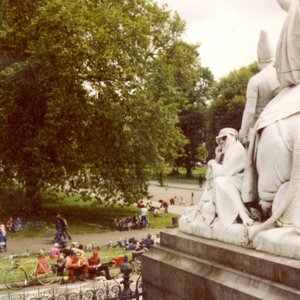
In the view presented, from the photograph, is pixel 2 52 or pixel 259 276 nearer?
pixel 259 276

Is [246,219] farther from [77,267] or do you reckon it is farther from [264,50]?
[77,267]

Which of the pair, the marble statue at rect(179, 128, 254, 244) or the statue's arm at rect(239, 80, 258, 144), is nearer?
the marble statue at rect(179, 128, 254, 244)

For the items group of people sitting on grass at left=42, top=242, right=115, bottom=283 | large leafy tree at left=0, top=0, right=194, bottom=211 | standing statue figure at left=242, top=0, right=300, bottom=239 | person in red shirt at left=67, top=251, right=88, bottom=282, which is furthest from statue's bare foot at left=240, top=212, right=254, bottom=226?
large leafy tree at left=0, top=0, right=194, bottom=211

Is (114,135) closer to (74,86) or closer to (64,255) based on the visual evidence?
(74,86)

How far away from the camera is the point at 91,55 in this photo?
92.0ft

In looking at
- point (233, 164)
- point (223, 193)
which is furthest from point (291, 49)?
point (223, 193)

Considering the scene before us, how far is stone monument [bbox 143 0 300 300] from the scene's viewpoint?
6.64 m

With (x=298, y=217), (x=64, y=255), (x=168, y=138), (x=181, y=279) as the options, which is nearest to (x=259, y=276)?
(x=298, y=217)

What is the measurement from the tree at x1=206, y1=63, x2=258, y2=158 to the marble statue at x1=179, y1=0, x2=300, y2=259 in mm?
45833

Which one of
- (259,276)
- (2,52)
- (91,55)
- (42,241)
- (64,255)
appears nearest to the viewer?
(259,276)

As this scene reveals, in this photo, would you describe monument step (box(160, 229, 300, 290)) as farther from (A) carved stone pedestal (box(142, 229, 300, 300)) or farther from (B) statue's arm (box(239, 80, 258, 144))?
(B) statue's arm (box(239, 80, 258, 144))

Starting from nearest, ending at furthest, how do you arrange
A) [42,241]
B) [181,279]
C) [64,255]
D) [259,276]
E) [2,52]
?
[259,276], [181,279], [64,255], [42,241], [2,52]

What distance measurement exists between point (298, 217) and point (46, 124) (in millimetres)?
23486

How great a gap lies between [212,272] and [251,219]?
0.85 m
